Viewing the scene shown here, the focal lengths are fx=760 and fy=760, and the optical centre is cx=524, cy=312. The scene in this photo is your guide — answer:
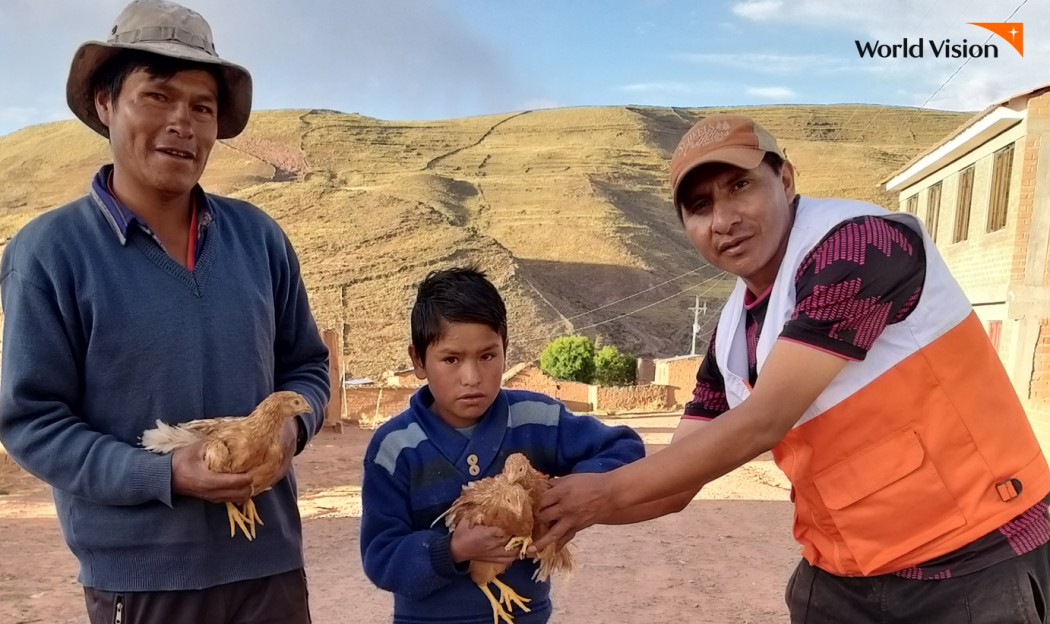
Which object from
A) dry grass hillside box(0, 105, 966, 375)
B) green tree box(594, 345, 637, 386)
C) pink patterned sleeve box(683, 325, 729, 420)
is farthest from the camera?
dry grass hillside box(0, 105, 966, 375)

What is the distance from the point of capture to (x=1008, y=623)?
6.97ft

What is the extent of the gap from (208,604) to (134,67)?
165 centimetres

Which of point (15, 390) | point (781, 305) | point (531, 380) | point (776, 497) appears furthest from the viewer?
point (531, 380)

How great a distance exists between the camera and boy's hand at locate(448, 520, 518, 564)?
2338 millimetres

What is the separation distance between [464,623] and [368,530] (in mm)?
445

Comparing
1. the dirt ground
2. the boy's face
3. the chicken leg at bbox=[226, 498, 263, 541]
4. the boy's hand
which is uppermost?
the boy's face

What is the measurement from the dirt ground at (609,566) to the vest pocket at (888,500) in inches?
184

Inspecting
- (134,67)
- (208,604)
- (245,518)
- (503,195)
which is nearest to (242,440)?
(245,518)

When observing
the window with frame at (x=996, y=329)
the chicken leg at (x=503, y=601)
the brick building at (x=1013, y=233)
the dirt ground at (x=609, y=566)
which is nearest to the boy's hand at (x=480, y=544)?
the chicken leg at (x=503, y=601)

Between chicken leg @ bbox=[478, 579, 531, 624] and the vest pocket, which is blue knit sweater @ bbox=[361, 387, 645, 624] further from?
the vest pocket

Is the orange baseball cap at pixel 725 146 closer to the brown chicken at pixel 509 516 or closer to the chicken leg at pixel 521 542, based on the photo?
the brown chicken at pixel 509 516

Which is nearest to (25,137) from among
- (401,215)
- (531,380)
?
(401,215)

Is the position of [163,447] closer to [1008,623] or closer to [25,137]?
[1008,623]

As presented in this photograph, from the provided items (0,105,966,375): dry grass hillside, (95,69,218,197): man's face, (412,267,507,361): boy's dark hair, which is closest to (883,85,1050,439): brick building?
A: (412,267,507,361): boy's dark hair
